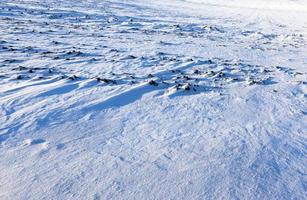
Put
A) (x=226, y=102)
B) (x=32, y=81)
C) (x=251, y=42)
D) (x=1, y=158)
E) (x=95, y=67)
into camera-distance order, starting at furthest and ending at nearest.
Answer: (x=251, y=42)
(x=95, y=67)
(x=32, y=81)
(x=226, y=102)
(x=1, y=158)

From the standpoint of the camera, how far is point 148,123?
17.5 feet

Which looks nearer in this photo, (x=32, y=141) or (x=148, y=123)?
(x=32, y=141)

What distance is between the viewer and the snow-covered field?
3.81 metres

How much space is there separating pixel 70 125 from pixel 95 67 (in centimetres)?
338

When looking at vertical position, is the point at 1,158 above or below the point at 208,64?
above

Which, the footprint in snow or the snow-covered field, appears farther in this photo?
the footprint in snow

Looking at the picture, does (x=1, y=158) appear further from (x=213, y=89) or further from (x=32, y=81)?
(x=213, y=89)

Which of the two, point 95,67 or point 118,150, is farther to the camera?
point 95,67

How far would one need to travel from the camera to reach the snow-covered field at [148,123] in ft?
12.5

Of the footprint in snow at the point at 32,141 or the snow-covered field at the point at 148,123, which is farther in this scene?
the footprint in snow at the point at 32,141

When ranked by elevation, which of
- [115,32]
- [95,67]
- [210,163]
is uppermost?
[210,163]

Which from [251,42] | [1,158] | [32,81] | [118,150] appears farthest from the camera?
[251,42]

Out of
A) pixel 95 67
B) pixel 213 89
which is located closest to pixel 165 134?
A: pixel 213 89

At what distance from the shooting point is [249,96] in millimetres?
6707
